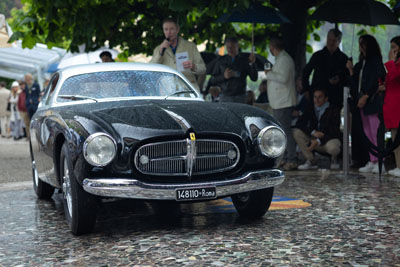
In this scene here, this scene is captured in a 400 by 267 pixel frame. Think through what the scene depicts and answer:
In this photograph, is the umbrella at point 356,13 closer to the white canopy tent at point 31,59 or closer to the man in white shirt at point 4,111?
the man in white shirt at point 4,111

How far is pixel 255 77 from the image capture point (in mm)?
11617

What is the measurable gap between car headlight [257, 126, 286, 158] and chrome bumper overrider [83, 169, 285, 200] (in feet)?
0.69

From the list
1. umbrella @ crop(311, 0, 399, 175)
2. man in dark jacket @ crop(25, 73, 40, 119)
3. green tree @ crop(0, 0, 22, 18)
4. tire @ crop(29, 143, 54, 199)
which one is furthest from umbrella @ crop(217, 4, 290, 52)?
green tree @ crop(0, 0, 22, 18)

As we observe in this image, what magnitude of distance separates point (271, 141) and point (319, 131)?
563cm

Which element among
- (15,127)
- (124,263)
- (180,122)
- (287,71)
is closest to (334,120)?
(287,71)

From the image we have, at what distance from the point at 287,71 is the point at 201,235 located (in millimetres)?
5749

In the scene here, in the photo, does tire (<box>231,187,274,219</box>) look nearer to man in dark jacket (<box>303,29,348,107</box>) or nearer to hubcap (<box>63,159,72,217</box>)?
hubcap (<box>63,159,72,217</box>)

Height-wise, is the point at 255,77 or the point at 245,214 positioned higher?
the point at 255,77

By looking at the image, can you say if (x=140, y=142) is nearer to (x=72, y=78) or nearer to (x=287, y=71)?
(x=72, y=78)

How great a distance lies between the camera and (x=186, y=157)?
19.2ft

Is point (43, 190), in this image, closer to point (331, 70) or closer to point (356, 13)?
point (331, 70)

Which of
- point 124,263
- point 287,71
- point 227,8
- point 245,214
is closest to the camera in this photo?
point 124,263

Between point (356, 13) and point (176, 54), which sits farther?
point (356, 13)

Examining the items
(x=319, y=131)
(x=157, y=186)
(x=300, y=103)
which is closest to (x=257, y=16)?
(x=319, y=131)
